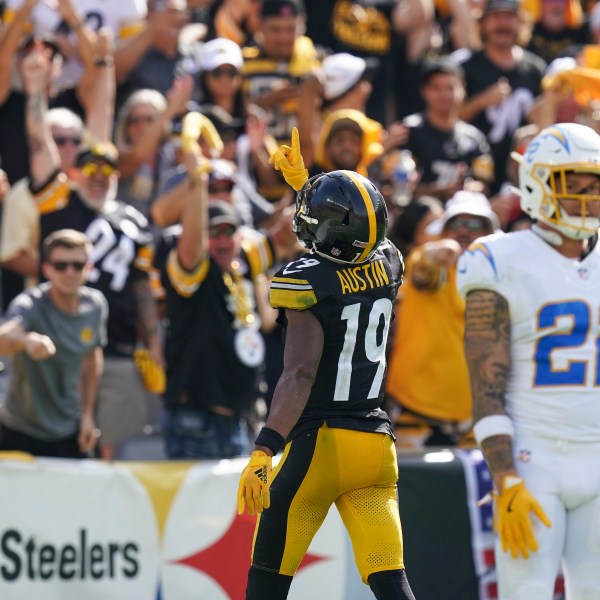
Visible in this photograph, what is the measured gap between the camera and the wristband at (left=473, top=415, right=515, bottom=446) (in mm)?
5020

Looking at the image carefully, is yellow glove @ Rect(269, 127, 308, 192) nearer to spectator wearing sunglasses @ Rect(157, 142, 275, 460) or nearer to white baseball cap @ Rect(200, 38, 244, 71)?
spectator wearing sunglasses @ Rect(157, 142, 275, 460)

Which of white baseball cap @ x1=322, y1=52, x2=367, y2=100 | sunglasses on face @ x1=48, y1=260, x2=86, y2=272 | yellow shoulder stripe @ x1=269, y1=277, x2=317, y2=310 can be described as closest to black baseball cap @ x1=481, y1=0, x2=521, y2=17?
white baseball cap @ x1=322, y1=52, x2=367, y2=100

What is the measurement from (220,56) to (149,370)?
2136 mm

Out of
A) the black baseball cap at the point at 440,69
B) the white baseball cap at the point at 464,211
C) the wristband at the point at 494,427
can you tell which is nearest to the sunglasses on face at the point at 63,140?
the white baseball cap at the point at 464,211

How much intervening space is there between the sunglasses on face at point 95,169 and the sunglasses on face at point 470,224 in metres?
1.83

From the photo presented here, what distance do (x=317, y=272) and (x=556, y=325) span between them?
99 centimetres

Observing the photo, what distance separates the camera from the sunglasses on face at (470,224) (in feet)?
24.2

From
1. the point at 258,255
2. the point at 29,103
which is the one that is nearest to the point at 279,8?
the point at 29,103

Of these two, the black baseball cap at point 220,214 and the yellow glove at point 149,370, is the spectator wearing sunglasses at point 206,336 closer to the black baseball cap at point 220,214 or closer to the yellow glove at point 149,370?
the black baseball cap at point 220,214

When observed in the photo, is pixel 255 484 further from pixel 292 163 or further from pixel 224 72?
pixel 224 72

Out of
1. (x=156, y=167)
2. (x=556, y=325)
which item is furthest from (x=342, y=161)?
(x=556, y=325)

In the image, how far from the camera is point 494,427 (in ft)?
16.5

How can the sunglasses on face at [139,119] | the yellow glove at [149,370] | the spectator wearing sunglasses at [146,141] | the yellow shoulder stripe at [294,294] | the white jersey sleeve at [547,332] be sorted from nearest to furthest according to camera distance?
the yellow shoulder stripe at [294,294] < the white jersey sleeve at [547,332] < the yellow glove at [149,370] < the spectator wearing sunglasses at [146,141] < the sunglasses on face at [139,119]

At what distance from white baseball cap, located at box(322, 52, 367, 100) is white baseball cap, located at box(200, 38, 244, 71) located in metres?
0.58
